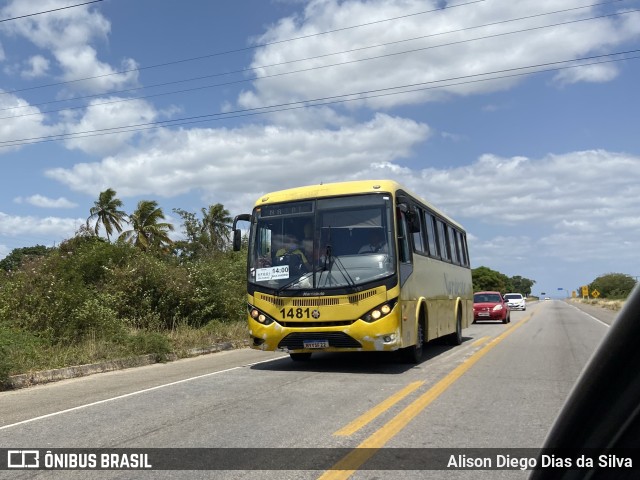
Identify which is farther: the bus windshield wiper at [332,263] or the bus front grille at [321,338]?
the bus windshield wiper at [332,263]

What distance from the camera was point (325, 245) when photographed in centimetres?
1084

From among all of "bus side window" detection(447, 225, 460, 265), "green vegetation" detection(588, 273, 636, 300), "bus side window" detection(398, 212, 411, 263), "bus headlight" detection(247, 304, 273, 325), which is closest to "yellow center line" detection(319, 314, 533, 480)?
"bus side window" detection(398, 212, 411, 263)

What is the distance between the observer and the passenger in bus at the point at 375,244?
10.6 metres

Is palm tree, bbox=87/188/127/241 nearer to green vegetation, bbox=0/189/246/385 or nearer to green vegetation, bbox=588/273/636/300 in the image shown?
green vegetation, bbox=0/189/246/385

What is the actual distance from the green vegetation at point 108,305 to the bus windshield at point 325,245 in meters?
4.45

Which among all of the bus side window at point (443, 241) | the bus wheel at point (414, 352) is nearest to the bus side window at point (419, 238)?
the bus wheel at point (414, 352)

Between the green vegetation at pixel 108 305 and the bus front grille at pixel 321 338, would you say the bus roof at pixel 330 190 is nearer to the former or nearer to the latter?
the bus front grille at pixel 321 338

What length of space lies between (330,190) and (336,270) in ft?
5.39

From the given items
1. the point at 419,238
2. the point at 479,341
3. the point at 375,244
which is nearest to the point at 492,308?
the point at 479,341

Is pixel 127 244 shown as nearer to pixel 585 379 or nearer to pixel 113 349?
pixel 113 349

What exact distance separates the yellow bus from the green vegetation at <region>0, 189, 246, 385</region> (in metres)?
4.24

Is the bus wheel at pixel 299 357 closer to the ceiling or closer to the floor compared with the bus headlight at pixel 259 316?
closer to the floor

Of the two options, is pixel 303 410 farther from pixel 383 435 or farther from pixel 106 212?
pixel 106 212

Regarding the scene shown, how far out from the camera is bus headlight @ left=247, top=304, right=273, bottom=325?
35.3 ft
